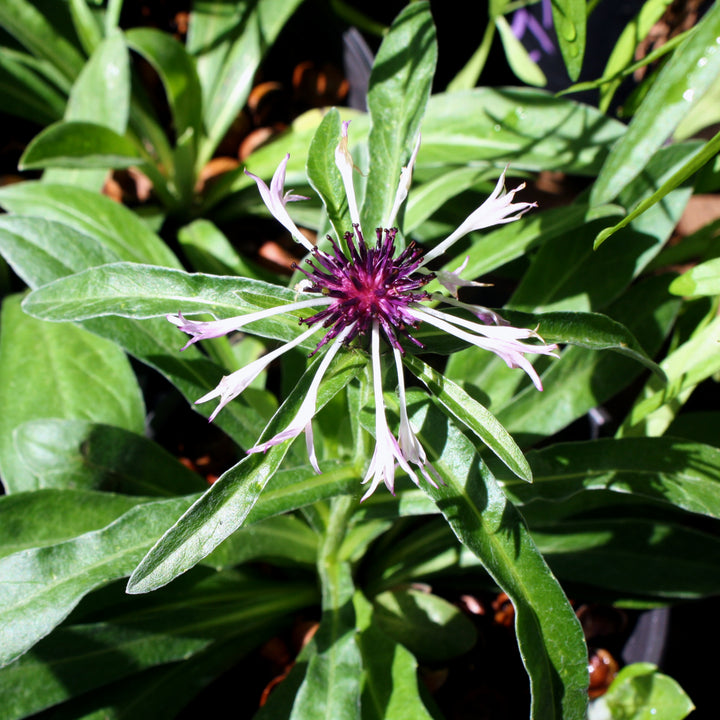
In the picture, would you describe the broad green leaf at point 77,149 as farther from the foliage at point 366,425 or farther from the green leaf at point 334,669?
the green leaf at point 334,669

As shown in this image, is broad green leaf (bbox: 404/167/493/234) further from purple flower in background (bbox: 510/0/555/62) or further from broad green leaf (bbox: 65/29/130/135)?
purple flower in background (bbox: 510/0/555/62)

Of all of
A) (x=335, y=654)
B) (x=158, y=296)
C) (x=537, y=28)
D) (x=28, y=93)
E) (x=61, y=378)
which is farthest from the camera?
(x=537, y=28)

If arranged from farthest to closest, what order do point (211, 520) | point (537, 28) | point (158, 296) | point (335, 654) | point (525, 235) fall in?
1. point (537, 28)
2. point (525, 235)
3. point (335, 654)
4. point (158, 296)
5. point (211, 520)

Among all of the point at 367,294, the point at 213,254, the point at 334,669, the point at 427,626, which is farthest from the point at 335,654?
the point at 213,254

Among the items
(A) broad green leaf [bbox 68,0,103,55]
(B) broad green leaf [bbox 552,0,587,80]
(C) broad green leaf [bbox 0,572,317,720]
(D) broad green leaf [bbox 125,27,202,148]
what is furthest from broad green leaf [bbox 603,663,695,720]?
(A) broad green leaf [bbox 68,0,103,55]

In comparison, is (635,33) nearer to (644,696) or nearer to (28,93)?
(644,696)

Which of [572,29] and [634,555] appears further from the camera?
[634,555]
